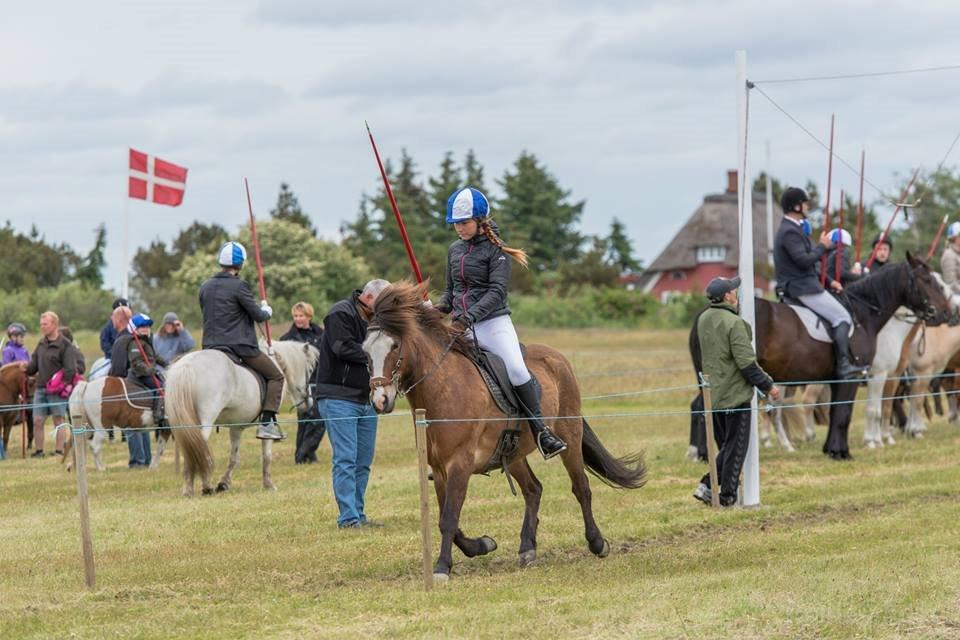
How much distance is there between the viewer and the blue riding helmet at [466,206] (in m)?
10.5

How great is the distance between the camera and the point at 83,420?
66.0 ft

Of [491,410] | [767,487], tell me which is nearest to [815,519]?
[767,487]

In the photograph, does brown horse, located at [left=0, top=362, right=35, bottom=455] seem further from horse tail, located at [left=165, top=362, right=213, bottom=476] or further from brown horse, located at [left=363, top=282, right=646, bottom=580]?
brown horse, located at [left=363, top=282, right=646, bottom=580]

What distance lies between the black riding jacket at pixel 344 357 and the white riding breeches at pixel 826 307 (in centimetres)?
734

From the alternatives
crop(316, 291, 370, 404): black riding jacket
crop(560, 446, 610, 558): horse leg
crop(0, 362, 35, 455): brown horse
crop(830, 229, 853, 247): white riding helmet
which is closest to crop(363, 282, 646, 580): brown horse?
crop(560, 446, 610, 558): horse leg

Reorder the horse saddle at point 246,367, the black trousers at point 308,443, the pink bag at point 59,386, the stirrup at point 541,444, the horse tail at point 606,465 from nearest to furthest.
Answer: the stirrup at point 541,444 → the horse tail at point 606,465 → the horse saddle at point 246,367 → the black trousers at point 308,443 → the pink bag at point 59,386

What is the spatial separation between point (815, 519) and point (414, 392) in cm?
494

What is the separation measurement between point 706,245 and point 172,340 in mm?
84721

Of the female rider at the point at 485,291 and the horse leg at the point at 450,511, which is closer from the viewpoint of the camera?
the horse leg at the point at 450,511

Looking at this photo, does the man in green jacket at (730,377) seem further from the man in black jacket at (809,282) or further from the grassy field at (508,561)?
the man in black jacket at (809,282)

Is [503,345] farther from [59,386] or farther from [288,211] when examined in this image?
[288,211]

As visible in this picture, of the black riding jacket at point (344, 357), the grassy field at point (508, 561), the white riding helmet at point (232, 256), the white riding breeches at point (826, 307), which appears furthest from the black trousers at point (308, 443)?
the white riding breeches at point (826, 307)

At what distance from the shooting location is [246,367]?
16438 millimetres

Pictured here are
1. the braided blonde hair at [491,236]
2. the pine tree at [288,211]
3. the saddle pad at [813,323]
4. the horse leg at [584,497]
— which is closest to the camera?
the braided blonde hair at [491,236]
